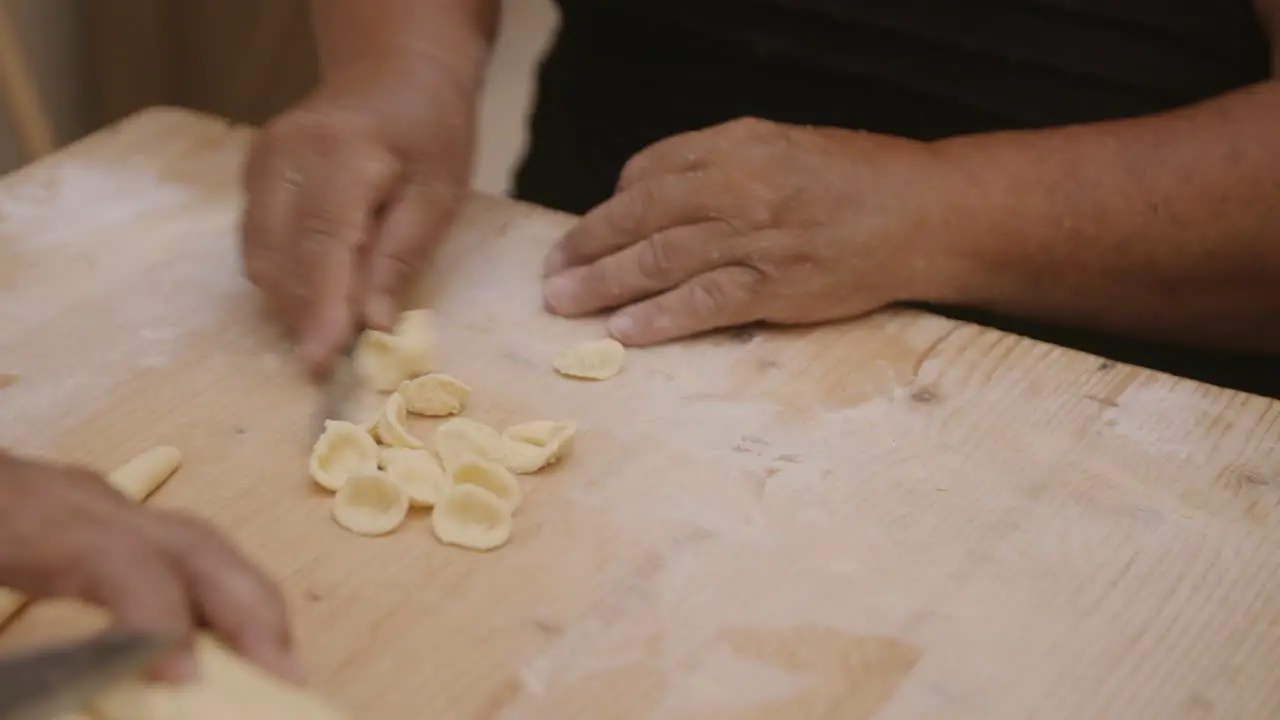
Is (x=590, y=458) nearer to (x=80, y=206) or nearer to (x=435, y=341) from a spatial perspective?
(x=435, y=341)

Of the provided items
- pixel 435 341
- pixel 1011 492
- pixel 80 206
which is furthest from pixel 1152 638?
pixel 80 206

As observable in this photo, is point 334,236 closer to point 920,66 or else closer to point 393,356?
point 393,356

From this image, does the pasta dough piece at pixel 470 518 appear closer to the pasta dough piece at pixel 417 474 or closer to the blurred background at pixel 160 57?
the pasta dough piece at pixel 417 474

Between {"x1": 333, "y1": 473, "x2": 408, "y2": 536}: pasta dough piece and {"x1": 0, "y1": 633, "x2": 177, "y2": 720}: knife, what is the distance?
7.7 inches

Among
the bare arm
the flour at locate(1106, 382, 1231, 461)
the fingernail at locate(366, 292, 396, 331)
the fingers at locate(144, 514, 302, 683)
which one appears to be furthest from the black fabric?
the fingers at locate(144, 514, 302, 683)

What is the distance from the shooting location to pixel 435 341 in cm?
82

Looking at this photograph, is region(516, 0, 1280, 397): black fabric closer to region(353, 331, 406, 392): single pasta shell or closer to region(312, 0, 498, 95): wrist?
region(312, 0, 498, 95): wrist

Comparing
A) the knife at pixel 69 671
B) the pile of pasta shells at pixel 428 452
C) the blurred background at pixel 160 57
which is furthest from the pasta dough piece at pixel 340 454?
the blurred background at pixel 160 57

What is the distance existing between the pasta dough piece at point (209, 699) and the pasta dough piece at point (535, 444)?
0.74 feet

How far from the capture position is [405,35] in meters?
0.98

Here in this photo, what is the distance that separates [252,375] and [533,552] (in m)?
0.24

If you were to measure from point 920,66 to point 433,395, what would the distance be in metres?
0.50

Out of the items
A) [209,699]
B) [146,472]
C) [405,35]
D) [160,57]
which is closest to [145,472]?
[146,472]

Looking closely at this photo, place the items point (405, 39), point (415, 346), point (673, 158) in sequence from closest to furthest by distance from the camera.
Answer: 1. point (415, 346)
2. point (673, 158)
3. point (405, 39)
